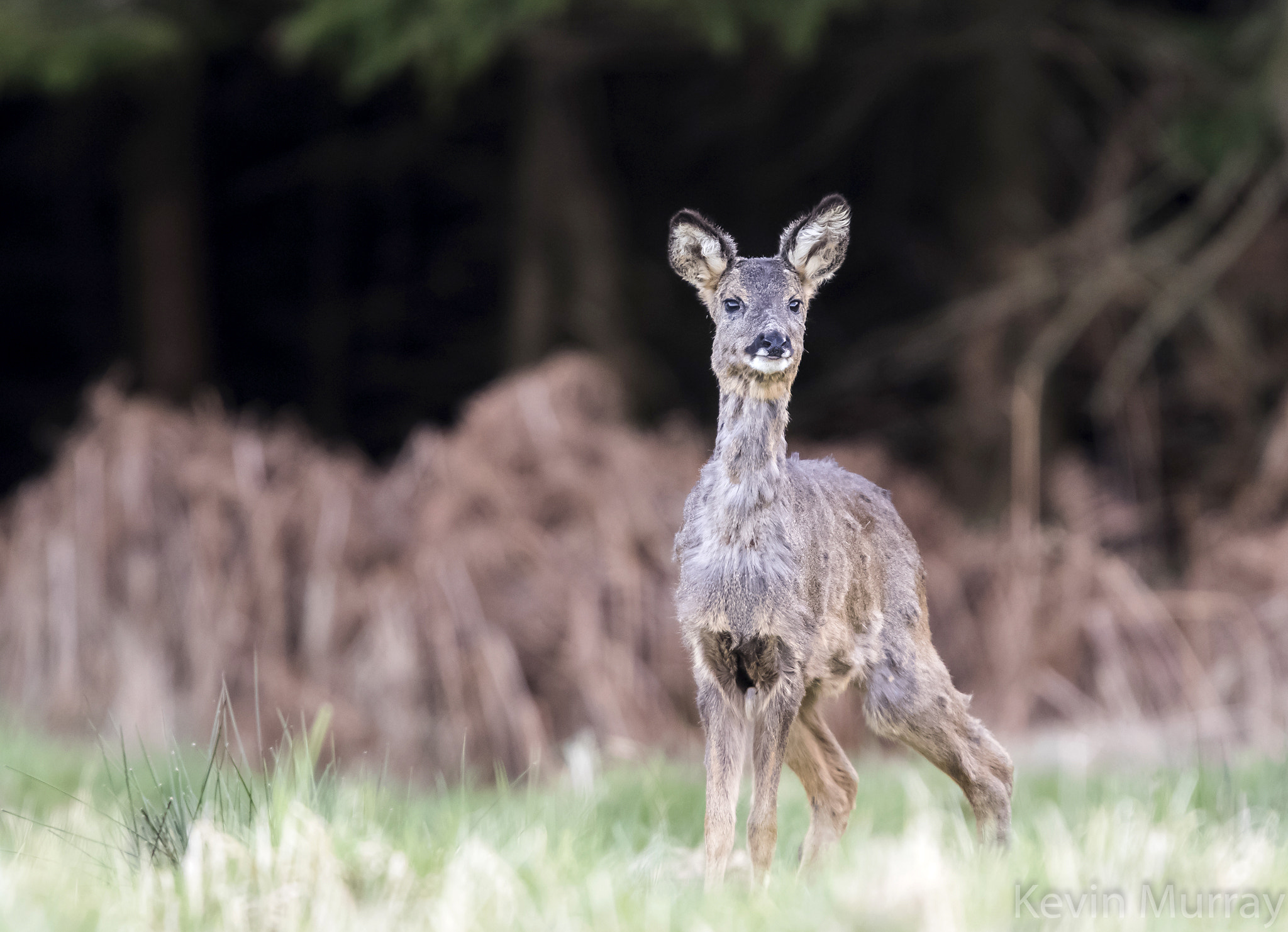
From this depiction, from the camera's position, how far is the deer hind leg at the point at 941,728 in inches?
134

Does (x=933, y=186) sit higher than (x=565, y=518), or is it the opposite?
(x=933, y=186)

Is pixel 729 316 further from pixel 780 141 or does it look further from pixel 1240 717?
pixel 780 141

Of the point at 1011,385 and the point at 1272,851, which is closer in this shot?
the point at 1272,851

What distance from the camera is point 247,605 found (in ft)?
27.7

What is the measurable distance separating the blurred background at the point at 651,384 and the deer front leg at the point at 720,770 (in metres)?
3.57

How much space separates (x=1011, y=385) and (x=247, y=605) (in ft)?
18.6

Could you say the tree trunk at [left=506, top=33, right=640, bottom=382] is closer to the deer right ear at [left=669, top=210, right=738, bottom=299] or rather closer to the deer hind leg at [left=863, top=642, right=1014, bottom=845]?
the deer hind leg at [left=863, top=642, right=1014, bottom=845]

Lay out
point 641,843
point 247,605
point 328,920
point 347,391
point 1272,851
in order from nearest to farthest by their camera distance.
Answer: point 328,920 → point 1272,851 → point 641,843 → point 247,605 → point 347,391

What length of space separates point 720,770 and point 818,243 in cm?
122

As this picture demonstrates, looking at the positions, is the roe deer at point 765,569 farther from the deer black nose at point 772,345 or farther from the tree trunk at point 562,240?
the tree trunk at point 562,240

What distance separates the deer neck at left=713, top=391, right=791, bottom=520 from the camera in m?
3.11

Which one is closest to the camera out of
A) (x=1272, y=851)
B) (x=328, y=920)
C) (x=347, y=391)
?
(x=328, y=920)

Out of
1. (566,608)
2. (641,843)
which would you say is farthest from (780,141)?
Answer: (641,843)

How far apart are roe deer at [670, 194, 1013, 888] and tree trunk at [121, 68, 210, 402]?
33.1ft
